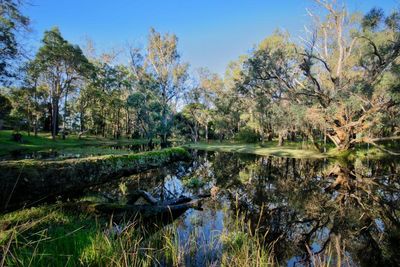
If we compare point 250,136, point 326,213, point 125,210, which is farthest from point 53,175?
point 250,136

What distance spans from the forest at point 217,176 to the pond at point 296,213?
49 millimetres

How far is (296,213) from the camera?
756 centimetres

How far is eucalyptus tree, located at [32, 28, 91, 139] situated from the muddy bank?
2573cm

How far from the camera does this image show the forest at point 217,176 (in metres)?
4.48

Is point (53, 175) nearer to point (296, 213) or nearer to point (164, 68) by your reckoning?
point (296, 213)

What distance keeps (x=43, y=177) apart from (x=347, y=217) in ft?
29.9

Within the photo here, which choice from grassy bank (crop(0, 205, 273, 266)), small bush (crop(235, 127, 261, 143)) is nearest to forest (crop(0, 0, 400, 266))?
grassy bank (crop(0, 205, 273, 266))

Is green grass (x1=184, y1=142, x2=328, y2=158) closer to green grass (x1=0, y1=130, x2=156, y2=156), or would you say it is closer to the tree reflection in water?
the tree reflection in water

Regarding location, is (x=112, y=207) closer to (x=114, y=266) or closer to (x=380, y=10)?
(x=114, y=266)

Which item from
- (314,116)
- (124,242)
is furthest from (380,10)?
(124,242)

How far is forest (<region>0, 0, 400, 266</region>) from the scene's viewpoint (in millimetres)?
4484

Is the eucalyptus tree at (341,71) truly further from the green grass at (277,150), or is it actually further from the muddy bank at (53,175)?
the muddy bank at (53,175)

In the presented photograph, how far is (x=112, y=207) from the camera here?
698 centimetres

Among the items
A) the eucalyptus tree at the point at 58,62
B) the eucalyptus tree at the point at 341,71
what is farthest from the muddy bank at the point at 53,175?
the eucalyptus tree at the point at 58,62
